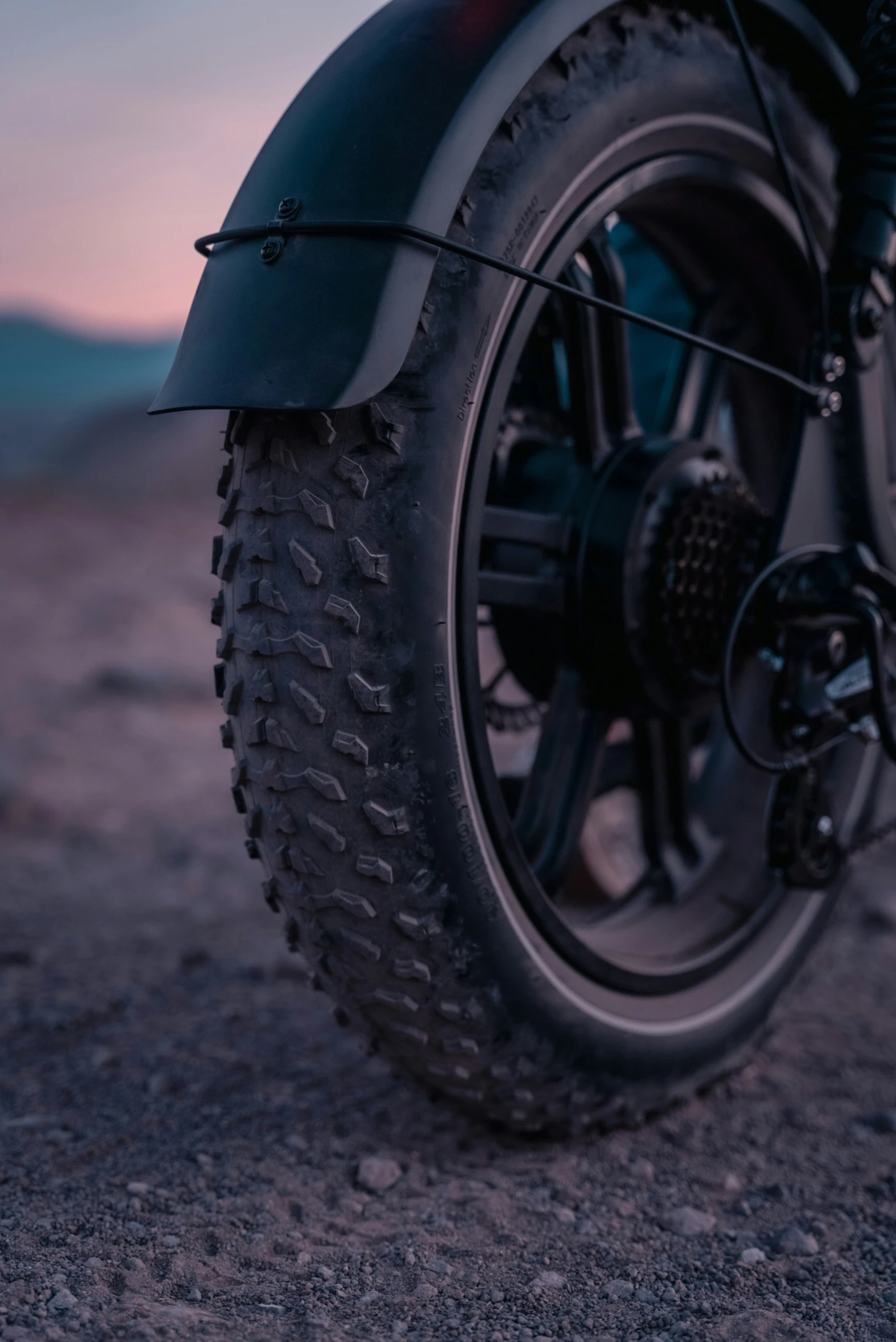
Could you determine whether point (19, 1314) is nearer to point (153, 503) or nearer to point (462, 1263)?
point (462, 1263)

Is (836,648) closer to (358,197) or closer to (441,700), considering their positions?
(441,700)

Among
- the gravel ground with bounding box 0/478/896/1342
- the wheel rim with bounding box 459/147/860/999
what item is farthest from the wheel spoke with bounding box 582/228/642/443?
the gravel ground with bounding box 0/478/896/1342

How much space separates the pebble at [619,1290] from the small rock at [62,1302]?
1.61 ft

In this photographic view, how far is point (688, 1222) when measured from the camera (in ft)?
4.26

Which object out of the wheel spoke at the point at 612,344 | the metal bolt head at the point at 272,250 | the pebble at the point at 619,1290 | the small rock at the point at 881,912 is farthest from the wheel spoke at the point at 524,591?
the small rock at the point at 881,912

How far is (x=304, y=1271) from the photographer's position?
117 centimetres

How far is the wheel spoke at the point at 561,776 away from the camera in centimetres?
167

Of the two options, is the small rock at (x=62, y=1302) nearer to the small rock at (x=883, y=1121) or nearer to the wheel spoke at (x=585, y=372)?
the small rock at (x=883, y=1121)

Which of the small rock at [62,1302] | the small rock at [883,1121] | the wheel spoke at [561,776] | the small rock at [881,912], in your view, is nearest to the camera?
the small rock at [62,1302]

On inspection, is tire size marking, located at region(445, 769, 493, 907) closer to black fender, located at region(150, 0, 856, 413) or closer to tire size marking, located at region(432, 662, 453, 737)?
Answer: tire size marking, located at region(432, 662, 453, 737)

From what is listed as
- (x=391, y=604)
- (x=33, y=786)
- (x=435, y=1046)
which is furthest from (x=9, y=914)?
(x=391, y=604)

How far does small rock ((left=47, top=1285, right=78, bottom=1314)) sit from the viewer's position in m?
1.06

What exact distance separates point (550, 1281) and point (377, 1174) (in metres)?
0.26

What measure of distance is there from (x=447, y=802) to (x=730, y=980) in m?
0.66
